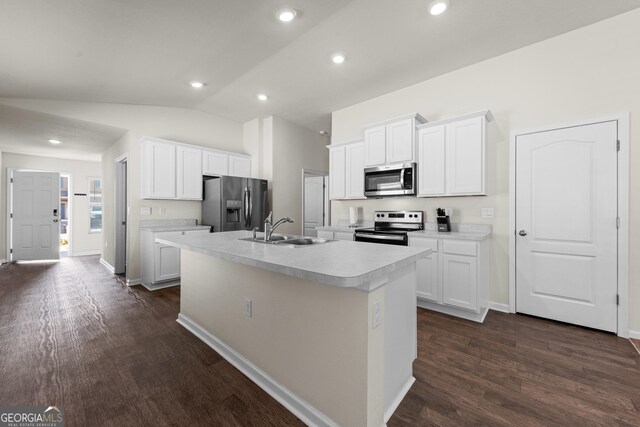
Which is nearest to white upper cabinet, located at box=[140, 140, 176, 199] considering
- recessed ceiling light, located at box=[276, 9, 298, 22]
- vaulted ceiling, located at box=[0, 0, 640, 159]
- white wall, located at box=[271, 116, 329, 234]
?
vaulted ceiling, located at box=[0, 0, 640, 159]

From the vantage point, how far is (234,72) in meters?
3.39

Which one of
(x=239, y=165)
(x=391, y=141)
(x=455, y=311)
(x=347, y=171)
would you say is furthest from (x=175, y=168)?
(x=455, y=311)

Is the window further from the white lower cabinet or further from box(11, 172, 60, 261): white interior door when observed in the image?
→ the white lower cabinet

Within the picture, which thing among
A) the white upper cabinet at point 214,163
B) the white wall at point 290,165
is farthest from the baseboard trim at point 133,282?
the white wall at point 290,165

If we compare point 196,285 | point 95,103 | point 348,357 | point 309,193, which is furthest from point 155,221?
point 348,357

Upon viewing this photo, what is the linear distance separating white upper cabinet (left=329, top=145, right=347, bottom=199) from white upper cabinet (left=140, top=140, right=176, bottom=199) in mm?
2470

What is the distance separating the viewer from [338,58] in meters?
3.09

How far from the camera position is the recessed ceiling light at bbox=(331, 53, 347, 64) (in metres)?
3.03

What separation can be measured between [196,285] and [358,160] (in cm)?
273

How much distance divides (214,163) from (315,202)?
7.41 ft

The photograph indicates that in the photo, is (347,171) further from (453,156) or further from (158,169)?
(158,169)

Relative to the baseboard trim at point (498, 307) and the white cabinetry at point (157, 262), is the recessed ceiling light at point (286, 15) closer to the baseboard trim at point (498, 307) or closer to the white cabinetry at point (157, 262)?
the white cabinetry at point (157, 262)

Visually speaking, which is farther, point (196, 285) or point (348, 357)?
point (196, 285)

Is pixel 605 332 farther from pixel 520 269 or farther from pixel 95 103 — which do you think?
pixel 95 103
